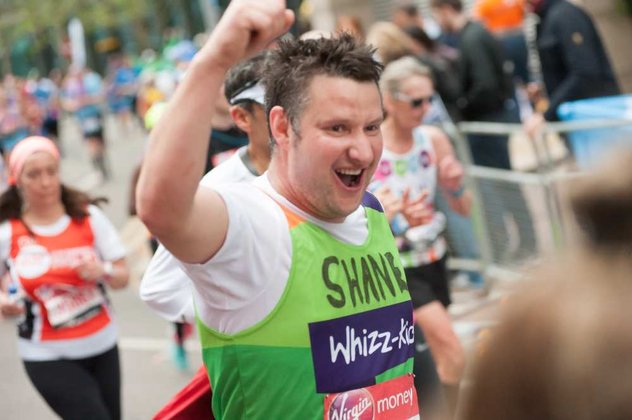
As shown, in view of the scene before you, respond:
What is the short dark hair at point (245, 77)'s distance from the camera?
4.54 m

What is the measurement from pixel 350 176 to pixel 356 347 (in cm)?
47

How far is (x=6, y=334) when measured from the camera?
1162 cm

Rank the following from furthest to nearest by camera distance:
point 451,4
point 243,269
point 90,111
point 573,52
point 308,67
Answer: point 90,111, point 451,4, point 573,52, point 308,67, point 243,269

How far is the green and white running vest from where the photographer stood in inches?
117

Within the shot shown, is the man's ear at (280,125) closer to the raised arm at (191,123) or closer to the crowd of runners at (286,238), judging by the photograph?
the crowd of runners at (286,238)

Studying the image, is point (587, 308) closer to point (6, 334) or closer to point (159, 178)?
point (159, 178)

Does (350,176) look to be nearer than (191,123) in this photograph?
No

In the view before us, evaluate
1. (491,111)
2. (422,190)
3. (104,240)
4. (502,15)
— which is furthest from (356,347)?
(502,15)

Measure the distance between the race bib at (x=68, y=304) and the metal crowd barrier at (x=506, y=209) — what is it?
3.29 meters

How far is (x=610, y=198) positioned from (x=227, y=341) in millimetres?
1744

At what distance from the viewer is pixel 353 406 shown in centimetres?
306

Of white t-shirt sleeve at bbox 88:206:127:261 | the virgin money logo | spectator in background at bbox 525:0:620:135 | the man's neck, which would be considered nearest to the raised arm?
the virgin money logo

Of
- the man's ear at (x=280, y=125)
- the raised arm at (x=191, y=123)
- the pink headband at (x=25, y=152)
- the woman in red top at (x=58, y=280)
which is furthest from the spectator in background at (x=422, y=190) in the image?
the raised arm at (x=191, y=123)

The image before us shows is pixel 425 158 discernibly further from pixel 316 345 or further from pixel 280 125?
pixel 316 345
